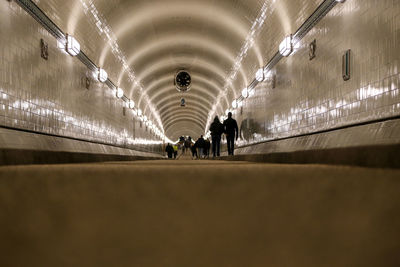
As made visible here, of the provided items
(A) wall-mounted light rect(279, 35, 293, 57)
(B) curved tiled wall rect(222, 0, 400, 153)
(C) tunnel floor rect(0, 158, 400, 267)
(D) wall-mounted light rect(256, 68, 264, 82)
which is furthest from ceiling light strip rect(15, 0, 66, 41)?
(D) wall-mounted light rect(256, 68, 264, 82)

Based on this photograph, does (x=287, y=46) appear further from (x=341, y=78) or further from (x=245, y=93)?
(x=245, y=93)

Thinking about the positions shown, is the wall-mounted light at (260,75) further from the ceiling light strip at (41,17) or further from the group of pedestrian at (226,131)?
the ceiling light strip at (41,17)

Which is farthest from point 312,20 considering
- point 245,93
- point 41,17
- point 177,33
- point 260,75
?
point 177,33

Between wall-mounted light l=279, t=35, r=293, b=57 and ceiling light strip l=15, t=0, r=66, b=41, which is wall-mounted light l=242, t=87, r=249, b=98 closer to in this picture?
wall-mounted light l=279, t=35, r=293, b=57

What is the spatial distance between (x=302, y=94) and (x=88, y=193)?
278 inches

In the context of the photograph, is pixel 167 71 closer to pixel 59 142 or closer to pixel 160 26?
pixel 160 26

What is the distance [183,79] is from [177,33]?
263 inches

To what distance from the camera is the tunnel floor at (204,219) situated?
130 cm

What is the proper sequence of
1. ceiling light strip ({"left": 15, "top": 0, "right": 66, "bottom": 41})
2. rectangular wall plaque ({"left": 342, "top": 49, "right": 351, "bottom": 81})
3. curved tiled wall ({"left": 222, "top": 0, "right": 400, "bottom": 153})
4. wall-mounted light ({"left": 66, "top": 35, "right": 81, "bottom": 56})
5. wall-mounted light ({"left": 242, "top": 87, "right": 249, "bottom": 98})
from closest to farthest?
curved tiled wall ({"left": 222, "top": 0, "right": 400, "bottom": 153})
rectangular wall plaque ({"left": 342, "top": 49, "right": 351, "bottom": 81})
ceiling light strip ({"left": 15, "top": 0, "right": 66, "bottom": 41})
wall-mounted light ({"left": 66, "top": 35, "right": 81, "bottom": 56})
wall-mounted light ({"left": 242, "top": 87, "right": 249, "bottom": 98})

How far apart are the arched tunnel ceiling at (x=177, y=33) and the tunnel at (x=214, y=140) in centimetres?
7

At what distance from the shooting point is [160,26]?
42.4 feet

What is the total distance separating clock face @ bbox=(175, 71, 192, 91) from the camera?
20633 millimetres

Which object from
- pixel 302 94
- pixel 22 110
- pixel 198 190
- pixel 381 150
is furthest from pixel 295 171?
pixel 302 94

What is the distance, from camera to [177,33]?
1430cm
